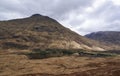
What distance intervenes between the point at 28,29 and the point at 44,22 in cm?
1878

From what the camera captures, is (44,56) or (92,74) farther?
(44,56)

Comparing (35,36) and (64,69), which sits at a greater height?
(35,36)

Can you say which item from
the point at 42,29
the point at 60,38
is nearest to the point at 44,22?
the point at 42,29

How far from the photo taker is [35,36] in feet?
370

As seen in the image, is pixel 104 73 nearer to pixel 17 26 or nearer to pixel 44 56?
pixel 44 56

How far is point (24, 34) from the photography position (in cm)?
11175

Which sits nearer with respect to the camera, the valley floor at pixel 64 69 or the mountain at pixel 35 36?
the valley floor at pixel 64 69

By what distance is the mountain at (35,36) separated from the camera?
Answer: 101812mm

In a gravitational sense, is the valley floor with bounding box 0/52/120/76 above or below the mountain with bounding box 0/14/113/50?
below

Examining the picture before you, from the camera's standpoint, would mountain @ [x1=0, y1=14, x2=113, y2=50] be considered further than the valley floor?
Yes

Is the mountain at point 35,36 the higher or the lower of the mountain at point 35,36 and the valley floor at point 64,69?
the higher

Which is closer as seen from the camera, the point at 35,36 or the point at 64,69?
the point at 64,69

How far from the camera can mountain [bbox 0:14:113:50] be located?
102m

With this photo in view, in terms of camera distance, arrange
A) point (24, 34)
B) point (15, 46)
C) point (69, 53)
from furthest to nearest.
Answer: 1. point (24, 34)
2. point (15, 46)
3. point (69, 53)
